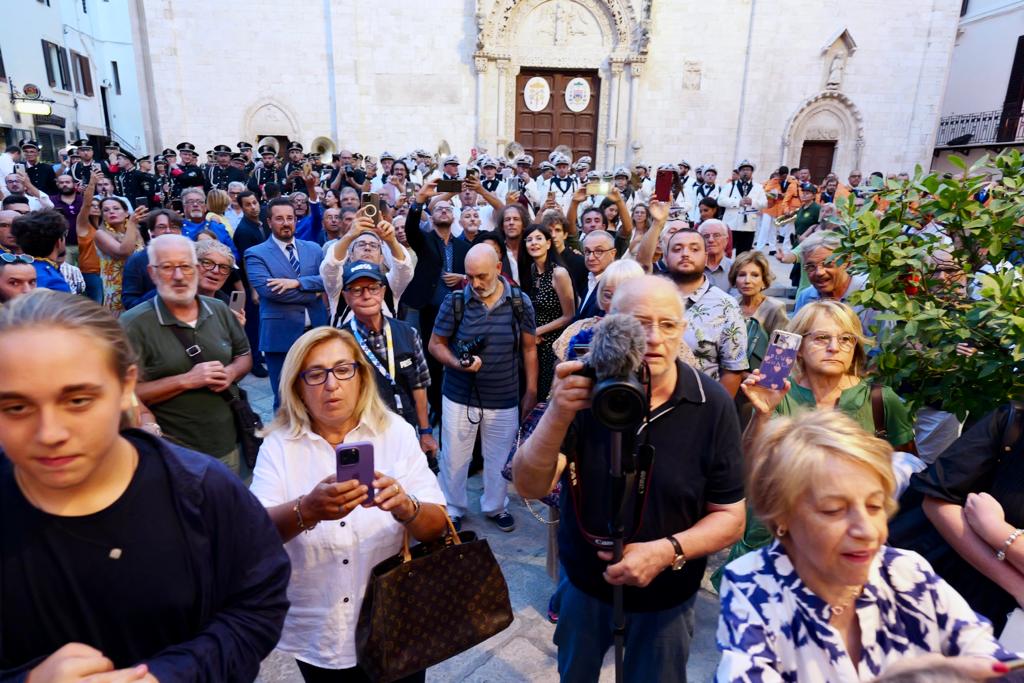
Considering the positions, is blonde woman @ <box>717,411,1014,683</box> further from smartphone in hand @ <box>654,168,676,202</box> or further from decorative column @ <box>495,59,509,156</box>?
decorative column @ <box>495,59,509,156</box>

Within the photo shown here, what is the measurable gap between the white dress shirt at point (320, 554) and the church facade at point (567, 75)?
47.9ft

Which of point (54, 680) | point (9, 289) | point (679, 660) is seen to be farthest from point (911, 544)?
point (9, 289)

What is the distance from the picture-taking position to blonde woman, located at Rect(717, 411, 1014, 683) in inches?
54.9

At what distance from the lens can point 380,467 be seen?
2146 mm

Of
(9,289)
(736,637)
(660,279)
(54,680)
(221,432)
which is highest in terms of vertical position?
(660,279)

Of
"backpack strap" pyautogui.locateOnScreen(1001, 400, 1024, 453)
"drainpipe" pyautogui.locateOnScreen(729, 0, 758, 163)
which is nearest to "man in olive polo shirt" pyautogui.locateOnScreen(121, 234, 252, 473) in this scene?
"backpack strap" pyautogui.locateOnScreen(1001, 400, 1024, 453)

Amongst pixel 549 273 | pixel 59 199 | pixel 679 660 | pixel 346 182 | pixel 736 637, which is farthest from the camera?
pixel 346 182

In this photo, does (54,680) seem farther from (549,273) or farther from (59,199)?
(59,199)

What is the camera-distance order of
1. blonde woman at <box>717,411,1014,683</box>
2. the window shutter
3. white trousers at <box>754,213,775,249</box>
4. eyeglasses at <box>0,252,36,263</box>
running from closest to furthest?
blonde woman at <box>717,411,1014,683</box>
eyeglasses at <box>0,252,36,263</box>
white trousers at <box>754,213,775,249</box>
the window shutter

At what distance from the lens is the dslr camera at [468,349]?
3.86 meters

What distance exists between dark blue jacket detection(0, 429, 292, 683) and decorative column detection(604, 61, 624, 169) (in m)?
17.0

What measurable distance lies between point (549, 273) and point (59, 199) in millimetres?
8645

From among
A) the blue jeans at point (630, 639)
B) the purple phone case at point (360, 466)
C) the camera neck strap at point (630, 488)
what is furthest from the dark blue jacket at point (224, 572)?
the blue jeans at point (630, 639)

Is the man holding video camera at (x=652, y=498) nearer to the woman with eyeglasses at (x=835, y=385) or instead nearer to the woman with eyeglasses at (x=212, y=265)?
the woman with eyeglasses at (x=835, y=385)
